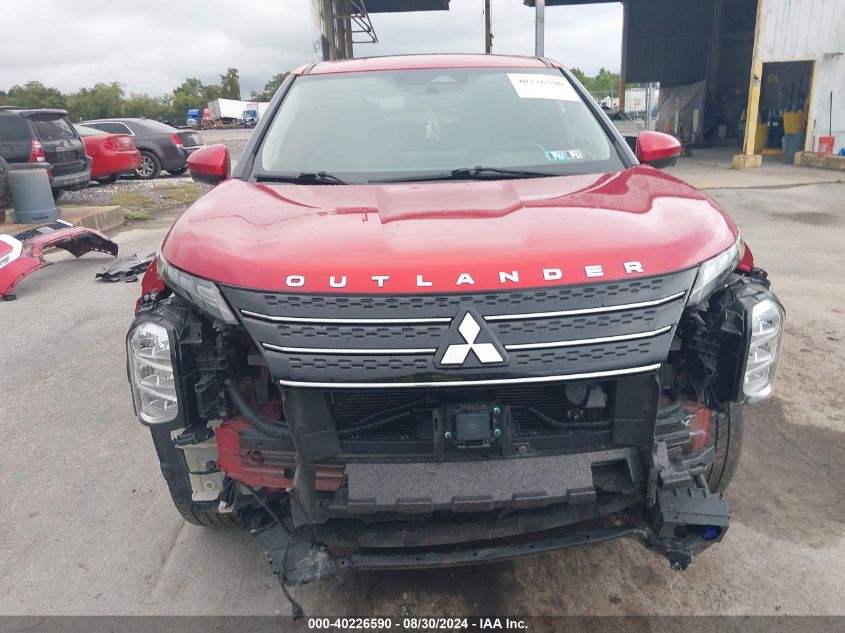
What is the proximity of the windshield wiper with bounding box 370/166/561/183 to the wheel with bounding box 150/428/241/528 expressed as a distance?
4.30 feet

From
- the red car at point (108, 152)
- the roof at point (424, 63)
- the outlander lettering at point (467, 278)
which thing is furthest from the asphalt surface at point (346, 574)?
the red car at point (108, 152)

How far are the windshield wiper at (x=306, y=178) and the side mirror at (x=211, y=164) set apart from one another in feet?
1.61

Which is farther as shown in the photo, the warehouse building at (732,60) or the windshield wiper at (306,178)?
the warehouse building at (732,60)

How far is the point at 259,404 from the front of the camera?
88.7 inches

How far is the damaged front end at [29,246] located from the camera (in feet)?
22.1

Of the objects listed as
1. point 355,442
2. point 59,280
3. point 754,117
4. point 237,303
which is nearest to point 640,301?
point 355,442

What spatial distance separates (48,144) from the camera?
11359 mm

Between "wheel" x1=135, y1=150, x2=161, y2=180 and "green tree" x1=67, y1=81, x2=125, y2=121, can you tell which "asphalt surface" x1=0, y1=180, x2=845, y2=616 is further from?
"green tree" x1=67, y1=81, x2=125, y2=121

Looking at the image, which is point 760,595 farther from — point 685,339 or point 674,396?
point 685,339

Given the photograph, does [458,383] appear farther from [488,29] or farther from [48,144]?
[488,29]

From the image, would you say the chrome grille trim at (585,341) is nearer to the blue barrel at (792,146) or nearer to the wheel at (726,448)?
the wheel at (726,448)

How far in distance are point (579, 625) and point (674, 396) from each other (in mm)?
874

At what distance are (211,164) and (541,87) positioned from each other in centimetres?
173

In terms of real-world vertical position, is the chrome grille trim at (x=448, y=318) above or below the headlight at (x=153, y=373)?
above
